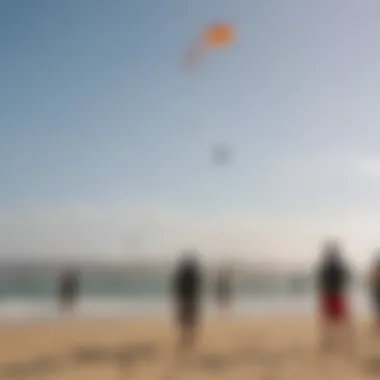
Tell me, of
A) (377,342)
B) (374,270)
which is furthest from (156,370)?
(374,270)

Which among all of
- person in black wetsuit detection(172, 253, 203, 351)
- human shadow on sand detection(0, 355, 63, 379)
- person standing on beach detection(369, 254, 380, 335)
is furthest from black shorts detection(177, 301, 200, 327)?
person standing on beach detection(369, 254, 380, 335)

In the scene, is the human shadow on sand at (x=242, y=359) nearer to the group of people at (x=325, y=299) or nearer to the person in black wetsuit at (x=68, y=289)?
the group of people at (x=325, y=299)

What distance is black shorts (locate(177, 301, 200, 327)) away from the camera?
1734 cm

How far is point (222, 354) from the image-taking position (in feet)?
51.2

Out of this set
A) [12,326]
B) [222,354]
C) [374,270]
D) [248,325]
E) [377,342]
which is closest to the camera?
[222,354]

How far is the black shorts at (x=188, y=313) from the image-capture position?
56.9 feet

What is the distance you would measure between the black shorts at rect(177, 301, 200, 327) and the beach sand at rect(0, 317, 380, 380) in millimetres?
694

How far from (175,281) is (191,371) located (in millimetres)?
4949

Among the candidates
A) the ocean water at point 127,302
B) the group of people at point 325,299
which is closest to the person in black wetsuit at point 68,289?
the ocean water at point 127,302

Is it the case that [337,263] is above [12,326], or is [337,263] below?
above

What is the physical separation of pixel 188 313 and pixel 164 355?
215 centimetres

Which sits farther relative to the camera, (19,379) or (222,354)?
(222,354)

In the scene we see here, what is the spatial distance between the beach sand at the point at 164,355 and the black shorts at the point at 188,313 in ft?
2.28

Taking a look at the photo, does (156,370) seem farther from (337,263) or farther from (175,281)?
(337,263)
